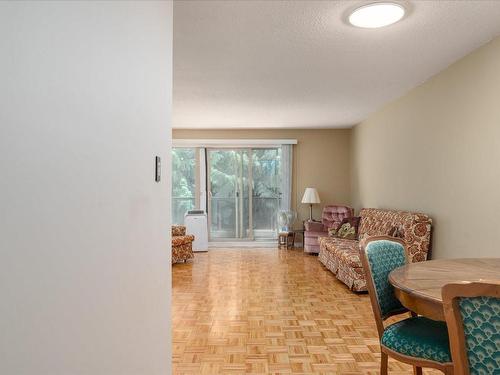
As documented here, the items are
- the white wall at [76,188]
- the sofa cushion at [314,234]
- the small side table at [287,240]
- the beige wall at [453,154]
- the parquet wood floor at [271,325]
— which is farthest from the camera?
the small side table at [287,240]

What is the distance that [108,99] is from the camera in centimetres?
107

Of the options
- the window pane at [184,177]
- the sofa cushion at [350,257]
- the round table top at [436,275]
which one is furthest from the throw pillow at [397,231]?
the window pane at [184,177]

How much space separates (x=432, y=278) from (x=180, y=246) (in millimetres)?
4809

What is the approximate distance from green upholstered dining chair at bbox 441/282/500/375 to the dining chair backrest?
30.4 inches

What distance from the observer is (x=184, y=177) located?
804cm

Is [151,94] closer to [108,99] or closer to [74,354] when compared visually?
[108,99]

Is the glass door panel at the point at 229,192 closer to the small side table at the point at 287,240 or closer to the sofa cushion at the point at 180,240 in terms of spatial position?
the small side table at the point at 287,240

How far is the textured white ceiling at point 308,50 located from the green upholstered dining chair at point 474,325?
2.15 metres

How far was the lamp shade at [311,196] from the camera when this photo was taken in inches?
292

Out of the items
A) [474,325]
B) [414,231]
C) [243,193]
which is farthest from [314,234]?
[474,325]

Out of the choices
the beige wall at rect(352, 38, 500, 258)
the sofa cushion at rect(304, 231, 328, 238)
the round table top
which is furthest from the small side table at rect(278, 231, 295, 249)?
the round table top

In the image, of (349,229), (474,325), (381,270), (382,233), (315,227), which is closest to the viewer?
(474,325)

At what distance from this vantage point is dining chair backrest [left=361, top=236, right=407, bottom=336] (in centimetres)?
197

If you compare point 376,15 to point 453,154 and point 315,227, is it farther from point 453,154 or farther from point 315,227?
point 315,227
